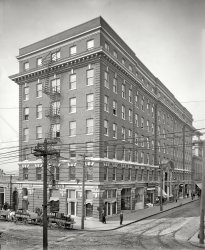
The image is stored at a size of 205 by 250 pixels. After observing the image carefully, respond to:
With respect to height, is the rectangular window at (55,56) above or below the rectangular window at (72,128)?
above

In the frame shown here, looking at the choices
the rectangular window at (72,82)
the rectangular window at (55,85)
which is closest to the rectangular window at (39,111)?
the rectangular window at (55,85)

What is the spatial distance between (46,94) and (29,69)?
546 cm

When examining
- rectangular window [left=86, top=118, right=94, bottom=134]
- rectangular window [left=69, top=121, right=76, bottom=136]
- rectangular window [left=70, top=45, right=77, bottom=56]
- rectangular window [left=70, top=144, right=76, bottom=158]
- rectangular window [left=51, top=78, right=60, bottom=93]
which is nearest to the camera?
rectangular window [left=86, top=118, right=94, bottom=134]

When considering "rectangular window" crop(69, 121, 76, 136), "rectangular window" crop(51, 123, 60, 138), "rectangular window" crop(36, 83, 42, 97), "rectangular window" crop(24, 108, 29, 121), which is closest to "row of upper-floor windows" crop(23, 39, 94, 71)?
"rectangular window" crop(36, 83, 42, 97)

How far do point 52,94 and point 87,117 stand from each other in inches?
269

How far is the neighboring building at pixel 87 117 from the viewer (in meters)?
35.1

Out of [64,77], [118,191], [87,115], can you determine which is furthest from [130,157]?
[64,77]

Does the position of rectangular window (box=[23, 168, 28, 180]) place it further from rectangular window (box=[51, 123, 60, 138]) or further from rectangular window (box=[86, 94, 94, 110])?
rectangular window (box=[86, 94, 94, 110])

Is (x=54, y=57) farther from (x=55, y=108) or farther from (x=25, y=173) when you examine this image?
(x=25, y=173)

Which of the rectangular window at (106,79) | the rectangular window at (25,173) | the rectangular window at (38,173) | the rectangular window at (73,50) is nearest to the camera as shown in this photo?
the rectangular window at (106,79)

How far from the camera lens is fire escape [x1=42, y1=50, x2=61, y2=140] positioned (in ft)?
127

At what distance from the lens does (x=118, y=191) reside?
38.3 meters

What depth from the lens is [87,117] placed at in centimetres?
3578

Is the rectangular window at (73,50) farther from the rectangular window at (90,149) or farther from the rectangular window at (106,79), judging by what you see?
the rectangular window at (90,149)
